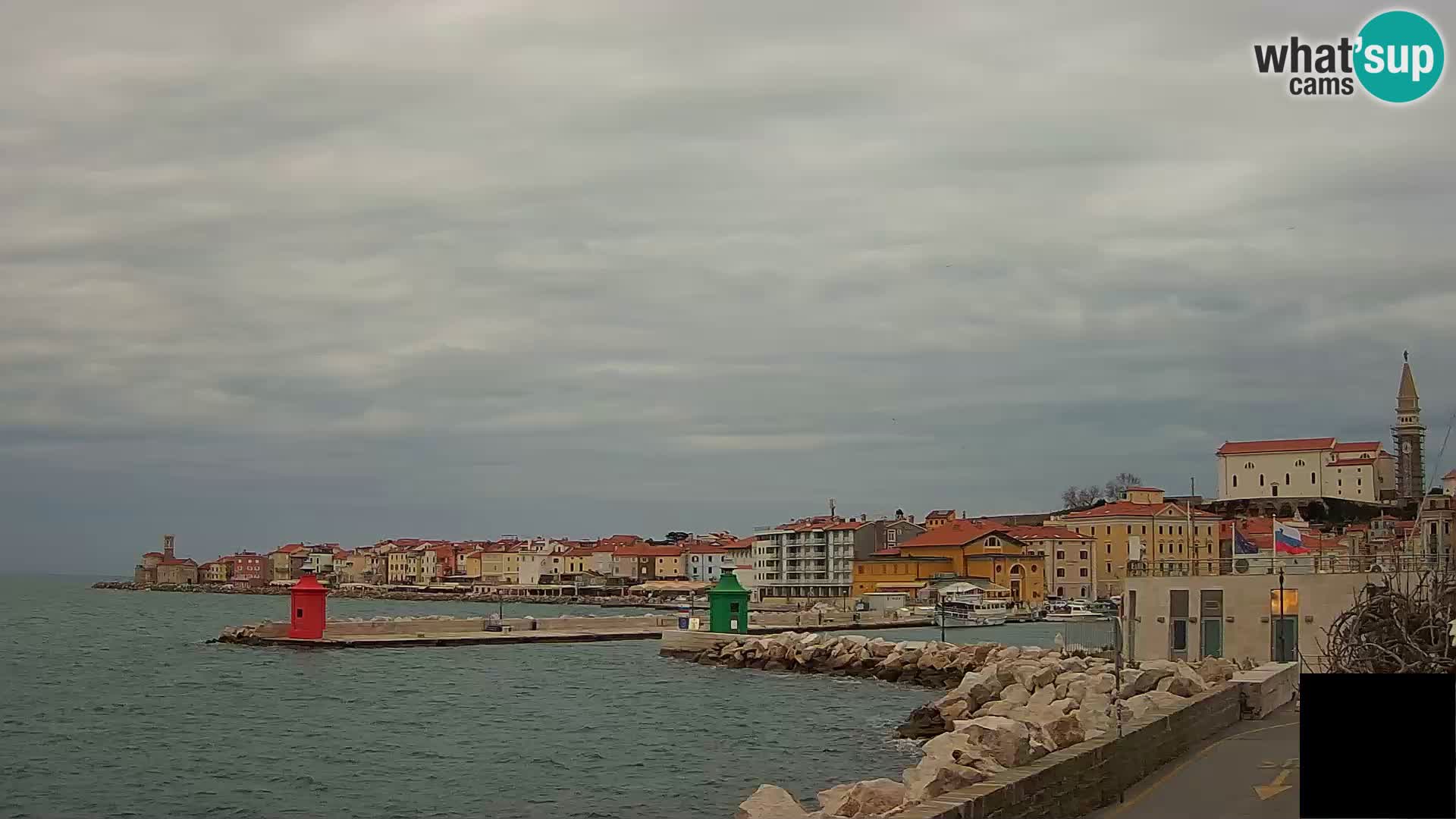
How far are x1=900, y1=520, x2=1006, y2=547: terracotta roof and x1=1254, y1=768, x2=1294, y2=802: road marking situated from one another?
97852mm

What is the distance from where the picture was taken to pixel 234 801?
21.4 m

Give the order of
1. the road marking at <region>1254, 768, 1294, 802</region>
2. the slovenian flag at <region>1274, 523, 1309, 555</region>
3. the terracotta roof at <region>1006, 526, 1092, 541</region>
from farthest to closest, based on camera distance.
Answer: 1. the terracotta roof at <region>1006, 526, 1092, 541</region>
2. the slovenian flag at <region>1274, 523, 1309, 555</region>
3. the road marking at <region>1254, 768, 1294, 802</region>

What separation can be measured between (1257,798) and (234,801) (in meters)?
15.3

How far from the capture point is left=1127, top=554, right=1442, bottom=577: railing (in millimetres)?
25484

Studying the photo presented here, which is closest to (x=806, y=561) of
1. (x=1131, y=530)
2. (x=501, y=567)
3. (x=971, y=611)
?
(x=1131, y=530)

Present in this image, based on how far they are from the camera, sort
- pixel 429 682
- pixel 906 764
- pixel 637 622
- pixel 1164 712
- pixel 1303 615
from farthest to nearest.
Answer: pixel 637 622, pixel 429 682, pixel 1303 615, pixel 906 764, pixel 1164 712

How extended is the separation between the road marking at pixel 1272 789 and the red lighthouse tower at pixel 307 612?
160 ft

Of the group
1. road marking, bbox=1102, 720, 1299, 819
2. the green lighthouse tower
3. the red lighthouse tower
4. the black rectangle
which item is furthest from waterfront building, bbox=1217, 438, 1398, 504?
the black rectangle

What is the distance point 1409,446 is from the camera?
399 feet

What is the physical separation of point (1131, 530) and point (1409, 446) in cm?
3074

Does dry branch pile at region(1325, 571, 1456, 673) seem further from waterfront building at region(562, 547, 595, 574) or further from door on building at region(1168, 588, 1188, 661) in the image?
waterfront building at region(562, 547, 595, 574)

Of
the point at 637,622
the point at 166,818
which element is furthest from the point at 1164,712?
the point at 637,622

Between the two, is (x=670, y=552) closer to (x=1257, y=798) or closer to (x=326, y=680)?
(x=326, y=680)

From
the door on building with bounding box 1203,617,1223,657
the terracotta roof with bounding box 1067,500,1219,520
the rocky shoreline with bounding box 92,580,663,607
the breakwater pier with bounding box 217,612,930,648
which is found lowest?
the rocky shoreline with bounding box 92,580,663,607
